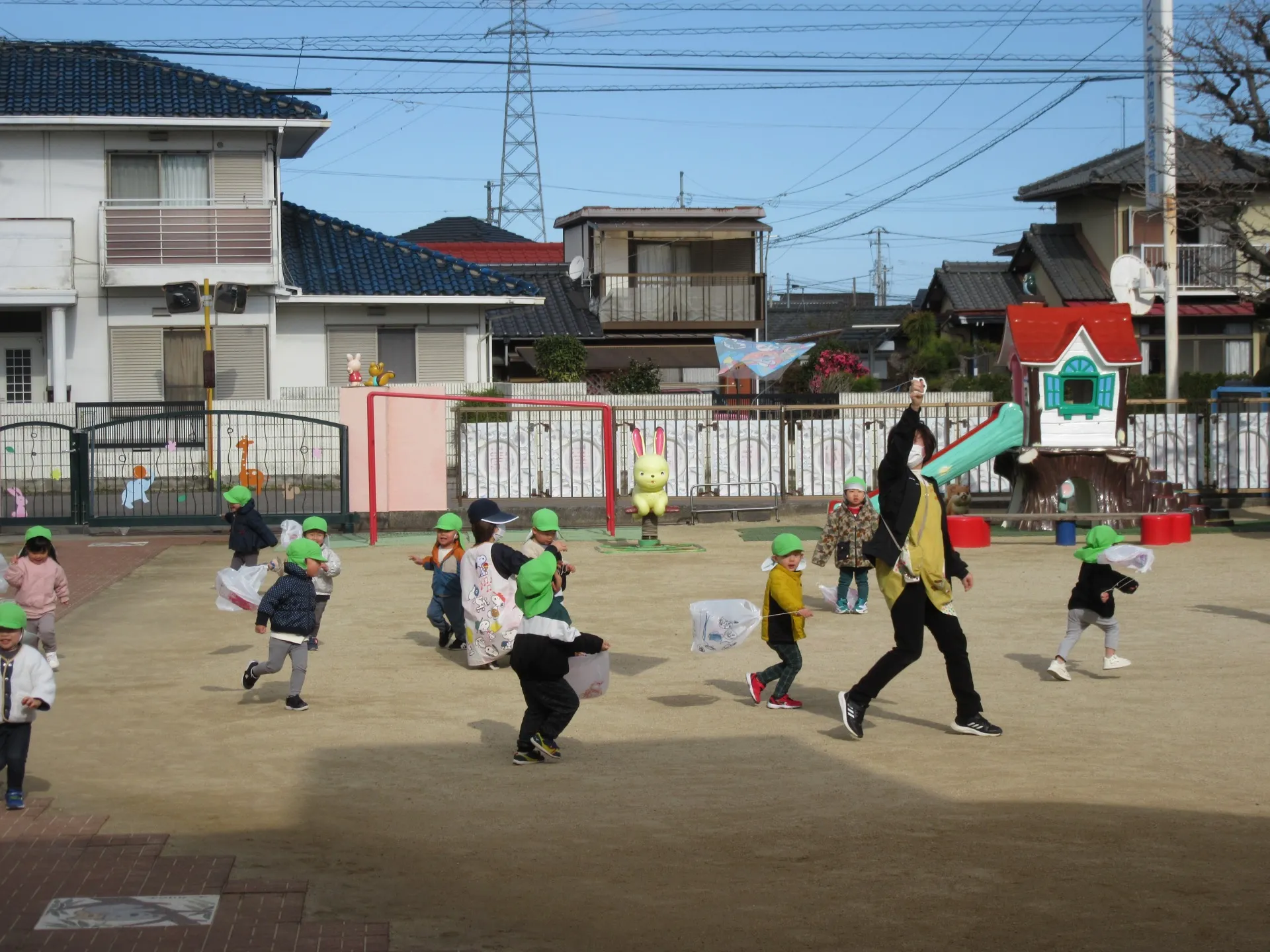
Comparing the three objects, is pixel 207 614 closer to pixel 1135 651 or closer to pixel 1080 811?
pixel 1135 651

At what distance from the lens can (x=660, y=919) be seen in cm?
561

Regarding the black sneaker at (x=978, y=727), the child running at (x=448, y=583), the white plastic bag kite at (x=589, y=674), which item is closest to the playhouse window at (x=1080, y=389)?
the child running at (x=448, y=583)

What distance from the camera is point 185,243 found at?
91.8 ft

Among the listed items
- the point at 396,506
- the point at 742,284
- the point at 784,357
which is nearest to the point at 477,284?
the point at 784,357

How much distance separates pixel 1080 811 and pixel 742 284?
34.3 m

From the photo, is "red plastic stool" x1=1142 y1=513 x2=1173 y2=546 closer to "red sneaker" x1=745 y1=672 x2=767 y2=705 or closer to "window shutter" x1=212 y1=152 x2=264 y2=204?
"red sneaker" x1=745 y1=672 x2=767 y2=705

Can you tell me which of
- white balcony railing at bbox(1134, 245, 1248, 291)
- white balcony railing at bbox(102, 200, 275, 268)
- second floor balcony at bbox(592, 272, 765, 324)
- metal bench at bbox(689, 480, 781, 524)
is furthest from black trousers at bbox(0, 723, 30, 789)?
white balcony railing at bbox(1134, 245, 1248, 291)

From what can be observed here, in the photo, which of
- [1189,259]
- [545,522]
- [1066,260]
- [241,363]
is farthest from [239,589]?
[1066,260]

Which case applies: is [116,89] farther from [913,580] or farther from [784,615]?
[913,580]

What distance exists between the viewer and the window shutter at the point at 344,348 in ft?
95.7

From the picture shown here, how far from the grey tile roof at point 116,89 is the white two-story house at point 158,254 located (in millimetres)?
45

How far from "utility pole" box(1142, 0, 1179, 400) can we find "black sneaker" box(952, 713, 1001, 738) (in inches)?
655

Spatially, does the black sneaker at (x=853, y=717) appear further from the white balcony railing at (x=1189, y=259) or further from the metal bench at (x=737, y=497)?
the white balcony railing at (x=1189, y=259)

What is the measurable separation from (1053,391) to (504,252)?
99.9ft
